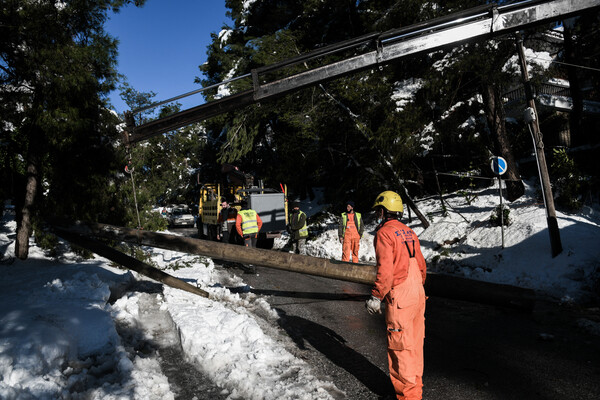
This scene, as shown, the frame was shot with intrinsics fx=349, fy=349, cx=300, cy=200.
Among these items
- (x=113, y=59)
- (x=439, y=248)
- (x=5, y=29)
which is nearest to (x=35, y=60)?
(x=5, y=29)

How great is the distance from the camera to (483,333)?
454 centimetres

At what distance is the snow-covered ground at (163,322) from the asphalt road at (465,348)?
0.39 m

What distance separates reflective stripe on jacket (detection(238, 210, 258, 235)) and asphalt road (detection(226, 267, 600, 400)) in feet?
9.83

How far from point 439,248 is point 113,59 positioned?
9.58 m

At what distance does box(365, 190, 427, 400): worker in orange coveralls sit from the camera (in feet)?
9.30

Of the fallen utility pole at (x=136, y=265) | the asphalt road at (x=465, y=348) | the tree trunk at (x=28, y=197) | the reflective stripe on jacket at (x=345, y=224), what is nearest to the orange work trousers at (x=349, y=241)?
the reflective stripe on jacket at (x=345, y=224)

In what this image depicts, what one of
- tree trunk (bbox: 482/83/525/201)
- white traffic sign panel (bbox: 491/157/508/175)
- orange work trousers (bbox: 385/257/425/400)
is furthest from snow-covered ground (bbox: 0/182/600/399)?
tree trunk (bbox: 482/83/525/201)

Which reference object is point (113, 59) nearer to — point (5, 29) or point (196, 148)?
point (5, 29)

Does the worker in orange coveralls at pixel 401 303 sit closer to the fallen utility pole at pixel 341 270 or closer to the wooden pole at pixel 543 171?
the fallen utility pole at pixel 341 270

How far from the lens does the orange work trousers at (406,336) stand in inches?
111

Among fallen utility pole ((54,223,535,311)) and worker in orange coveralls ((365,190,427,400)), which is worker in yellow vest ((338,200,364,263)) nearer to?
fallen utility pole ((54,223,535,311))

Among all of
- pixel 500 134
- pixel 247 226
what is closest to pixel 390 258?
pixel 247 226

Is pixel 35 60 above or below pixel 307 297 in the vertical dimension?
above

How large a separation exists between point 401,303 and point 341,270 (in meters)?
1.44
